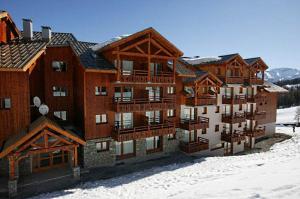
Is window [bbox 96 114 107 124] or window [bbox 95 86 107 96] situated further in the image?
window [bbox 96 114 107 124]

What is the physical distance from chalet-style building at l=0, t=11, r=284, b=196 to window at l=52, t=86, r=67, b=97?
0.31 ft

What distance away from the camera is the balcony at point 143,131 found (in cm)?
1894

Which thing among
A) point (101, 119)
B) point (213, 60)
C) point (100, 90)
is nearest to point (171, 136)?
point (101, 119)

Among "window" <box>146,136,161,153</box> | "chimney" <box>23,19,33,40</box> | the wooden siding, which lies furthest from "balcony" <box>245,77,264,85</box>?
"chimney" <box>23,19,33,40</box>

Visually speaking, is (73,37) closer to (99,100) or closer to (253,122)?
(99,100)

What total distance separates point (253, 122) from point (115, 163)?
80.9 ft

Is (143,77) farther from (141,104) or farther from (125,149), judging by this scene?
(125,149)

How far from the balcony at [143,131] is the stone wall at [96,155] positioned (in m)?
1.51

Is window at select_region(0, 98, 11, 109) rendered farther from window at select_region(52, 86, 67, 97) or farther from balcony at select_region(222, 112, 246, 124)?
balcony at select_region(222, 112, 246, 124)

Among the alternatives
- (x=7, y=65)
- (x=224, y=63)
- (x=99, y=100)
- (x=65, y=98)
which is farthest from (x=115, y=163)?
(x=224, y=63)

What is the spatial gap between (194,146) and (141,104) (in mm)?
8709

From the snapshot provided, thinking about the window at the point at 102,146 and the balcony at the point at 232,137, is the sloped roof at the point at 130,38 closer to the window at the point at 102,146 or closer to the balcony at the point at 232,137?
the window at the point at 102,146

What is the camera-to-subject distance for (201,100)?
78.2 ft

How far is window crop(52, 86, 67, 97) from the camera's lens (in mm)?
19748
